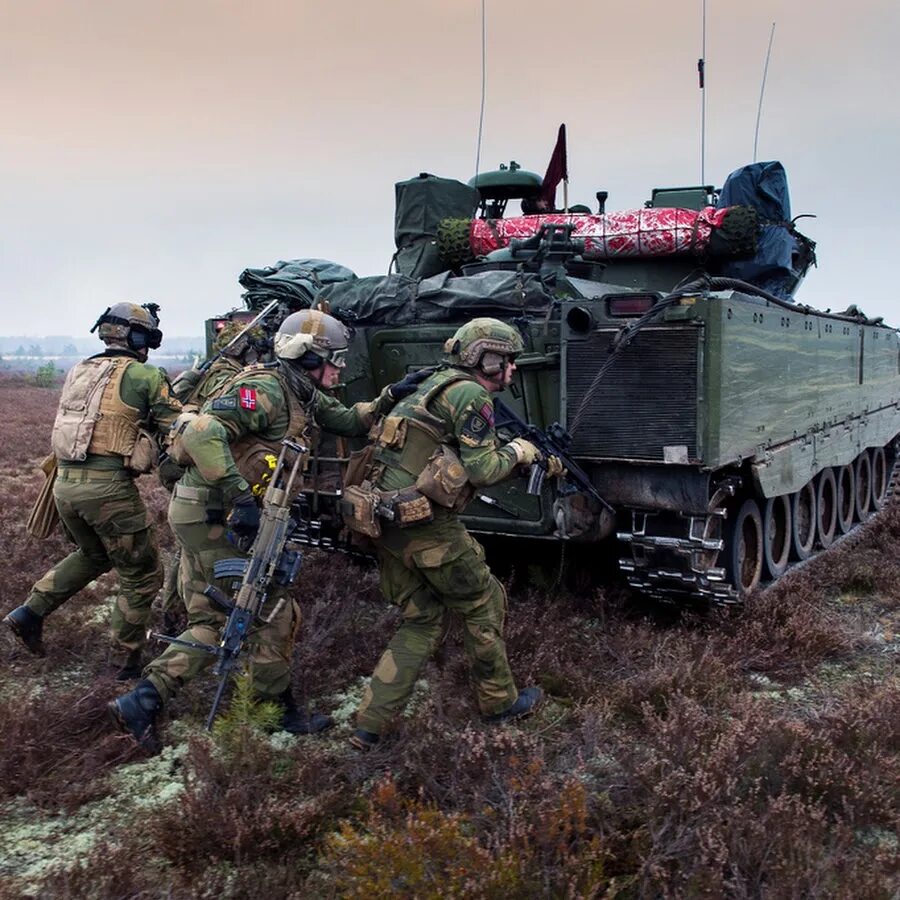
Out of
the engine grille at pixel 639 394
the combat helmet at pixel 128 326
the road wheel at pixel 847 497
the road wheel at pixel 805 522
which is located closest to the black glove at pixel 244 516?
the combat helmet at pixel 128 326

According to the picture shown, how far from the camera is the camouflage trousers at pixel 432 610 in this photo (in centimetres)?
420

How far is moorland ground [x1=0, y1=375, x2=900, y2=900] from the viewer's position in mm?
2955

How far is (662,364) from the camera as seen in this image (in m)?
5.00

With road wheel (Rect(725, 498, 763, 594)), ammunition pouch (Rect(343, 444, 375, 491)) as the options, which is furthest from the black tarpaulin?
ammunition pouch (Rect(343, 444, 375, 491))

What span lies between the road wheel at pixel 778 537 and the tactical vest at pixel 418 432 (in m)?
Answer: 3.13

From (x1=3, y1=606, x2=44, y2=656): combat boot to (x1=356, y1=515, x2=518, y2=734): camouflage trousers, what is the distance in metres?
2.10

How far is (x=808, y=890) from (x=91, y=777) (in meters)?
2.73

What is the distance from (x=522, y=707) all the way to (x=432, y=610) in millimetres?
635

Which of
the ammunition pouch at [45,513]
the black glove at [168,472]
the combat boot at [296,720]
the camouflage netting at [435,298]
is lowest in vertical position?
the combat boot at [296,720]

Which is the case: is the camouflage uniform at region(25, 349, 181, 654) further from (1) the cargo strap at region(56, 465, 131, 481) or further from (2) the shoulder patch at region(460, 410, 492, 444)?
(2) the shoulder patch at region(460, 410, 492, 444)

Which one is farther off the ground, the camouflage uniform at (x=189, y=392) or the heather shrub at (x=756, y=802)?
the camouflage uniform at (x=189, y=392)

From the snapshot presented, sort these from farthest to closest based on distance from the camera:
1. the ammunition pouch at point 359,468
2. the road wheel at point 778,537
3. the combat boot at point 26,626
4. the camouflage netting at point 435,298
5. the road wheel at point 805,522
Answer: the road wheel at point 805,522
the road wheel at point 778,537
the camouflage netting at point 435,298
the combat boot at point 26,626
the ammunition pouch at point 359,468

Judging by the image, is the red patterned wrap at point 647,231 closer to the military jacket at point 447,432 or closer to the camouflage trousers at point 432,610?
the military jacket at point 447,432

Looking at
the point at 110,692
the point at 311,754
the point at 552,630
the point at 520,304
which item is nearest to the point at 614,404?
the point at 520,304
